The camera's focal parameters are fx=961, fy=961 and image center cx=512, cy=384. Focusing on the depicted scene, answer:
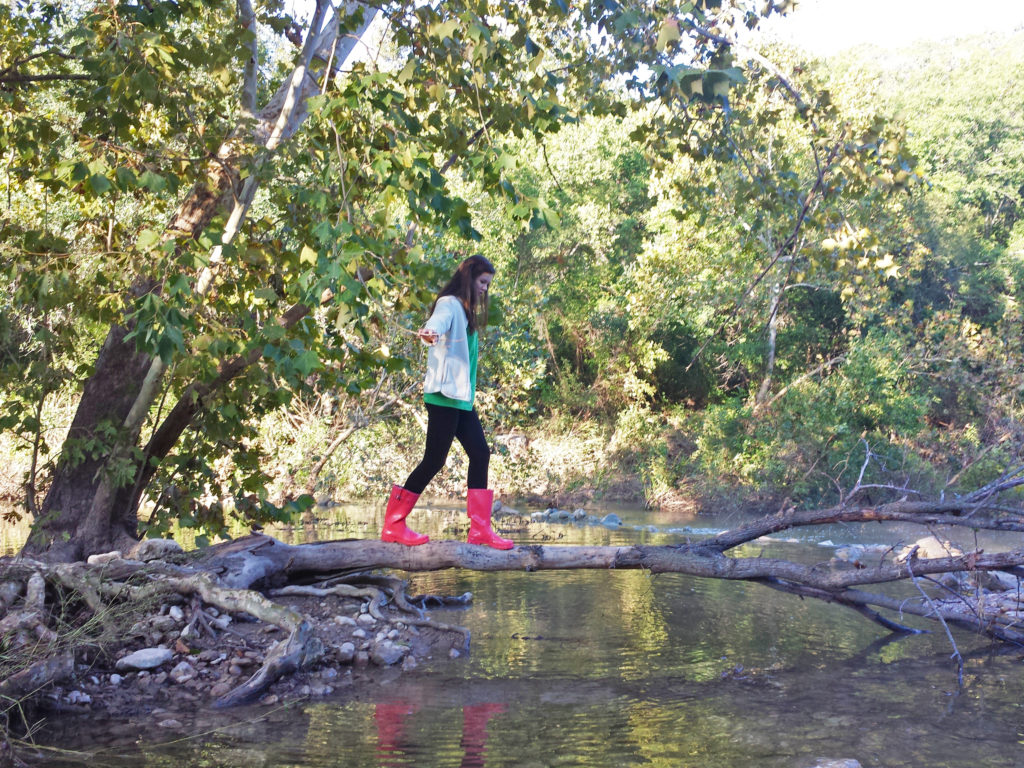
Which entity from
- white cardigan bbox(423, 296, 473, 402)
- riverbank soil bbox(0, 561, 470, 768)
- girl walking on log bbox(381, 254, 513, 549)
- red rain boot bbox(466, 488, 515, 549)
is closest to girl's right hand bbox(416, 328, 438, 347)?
girl walking on log bbox(381, 254, 513, 549)

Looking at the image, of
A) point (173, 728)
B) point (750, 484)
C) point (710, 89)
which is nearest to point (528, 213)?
point (710, 89)

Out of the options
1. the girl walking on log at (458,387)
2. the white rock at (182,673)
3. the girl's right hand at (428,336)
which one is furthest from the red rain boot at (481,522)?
the white rock at (182,673)

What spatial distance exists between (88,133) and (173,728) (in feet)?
14.0

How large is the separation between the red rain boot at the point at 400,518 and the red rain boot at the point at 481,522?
0.37 meters

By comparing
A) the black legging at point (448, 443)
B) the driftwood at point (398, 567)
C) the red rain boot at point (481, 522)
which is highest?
the black legging at point (448, 443)

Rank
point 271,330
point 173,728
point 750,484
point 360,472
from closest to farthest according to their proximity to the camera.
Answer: point 173,728
point 271,330
point 360,472
point 750,484

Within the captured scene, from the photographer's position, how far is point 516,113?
6.23 m

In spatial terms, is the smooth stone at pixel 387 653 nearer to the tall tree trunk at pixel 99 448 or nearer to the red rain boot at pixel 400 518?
the red rain boot at pixel 400 518

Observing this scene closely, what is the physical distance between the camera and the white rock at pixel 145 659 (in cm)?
584

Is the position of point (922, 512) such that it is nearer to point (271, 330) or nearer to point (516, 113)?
point (516, 113)

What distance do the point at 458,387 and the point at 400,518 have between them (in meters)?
1.17

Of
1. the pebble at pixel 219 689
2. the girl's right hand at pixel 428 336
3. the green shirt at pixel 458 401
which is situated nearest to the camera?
the pebble at pixel 219 689

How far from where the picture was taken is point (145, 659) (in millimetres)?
5887

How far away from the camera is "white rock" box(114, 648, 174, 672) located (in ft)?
19.2
